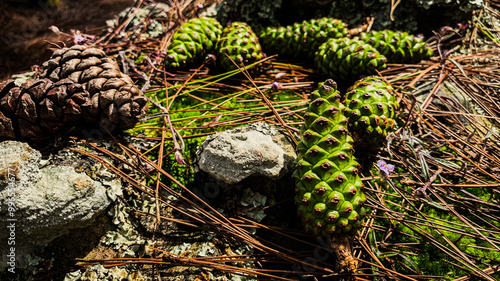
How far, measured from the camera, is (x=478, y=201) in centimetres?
174

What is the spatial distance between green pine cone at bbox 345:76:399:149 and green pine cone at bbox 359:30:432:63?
598 mm

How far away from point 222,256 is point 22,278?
1.02 metres

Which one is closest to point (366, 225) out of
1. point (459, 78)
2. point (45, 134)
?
point (459, 78)

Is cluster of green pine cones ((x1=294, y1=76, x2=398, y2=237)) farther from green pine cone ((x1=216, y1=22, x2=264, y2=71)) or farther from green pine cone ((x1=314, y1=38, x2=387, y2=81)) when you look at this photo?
green pine cone ((x1=216, y1=22, x2=264, y2=71))

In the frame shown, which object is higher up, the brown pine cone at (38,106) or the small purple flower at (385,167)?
the brown pine cone at (38,106)

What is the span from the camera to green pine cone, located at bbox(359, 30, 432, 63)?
244cm

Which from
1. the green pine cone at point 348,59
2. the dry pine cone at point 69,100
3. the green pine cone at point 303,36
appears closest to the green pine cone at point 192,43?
the green pine cone at point 303,36

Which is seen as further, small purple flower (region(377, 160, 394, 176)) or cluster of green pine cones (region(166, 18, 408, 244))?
small purple flower (region(377, 160, 394, 176))

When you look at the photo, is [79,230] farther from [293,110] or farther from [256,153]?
[293,110]

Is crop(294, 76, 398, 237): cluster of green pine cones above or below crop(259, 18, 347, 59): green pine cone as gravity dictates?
below

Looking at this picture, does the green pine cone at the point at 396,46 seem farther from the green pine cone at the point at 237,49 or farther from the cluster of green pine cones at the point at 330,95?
the green pine cone at the point at 237,49

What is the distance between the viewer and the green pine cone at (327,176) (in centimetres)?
146

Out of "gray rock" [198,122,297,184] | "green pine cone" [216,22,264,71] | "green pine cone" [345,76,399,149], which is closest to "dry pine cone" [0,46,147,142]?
"gray rock" [198,122,297,184]

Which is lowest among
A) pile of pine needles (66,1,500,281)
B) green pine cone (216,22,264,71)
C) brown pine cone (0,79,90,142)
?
pile of pine needles (66,1,500,281)
